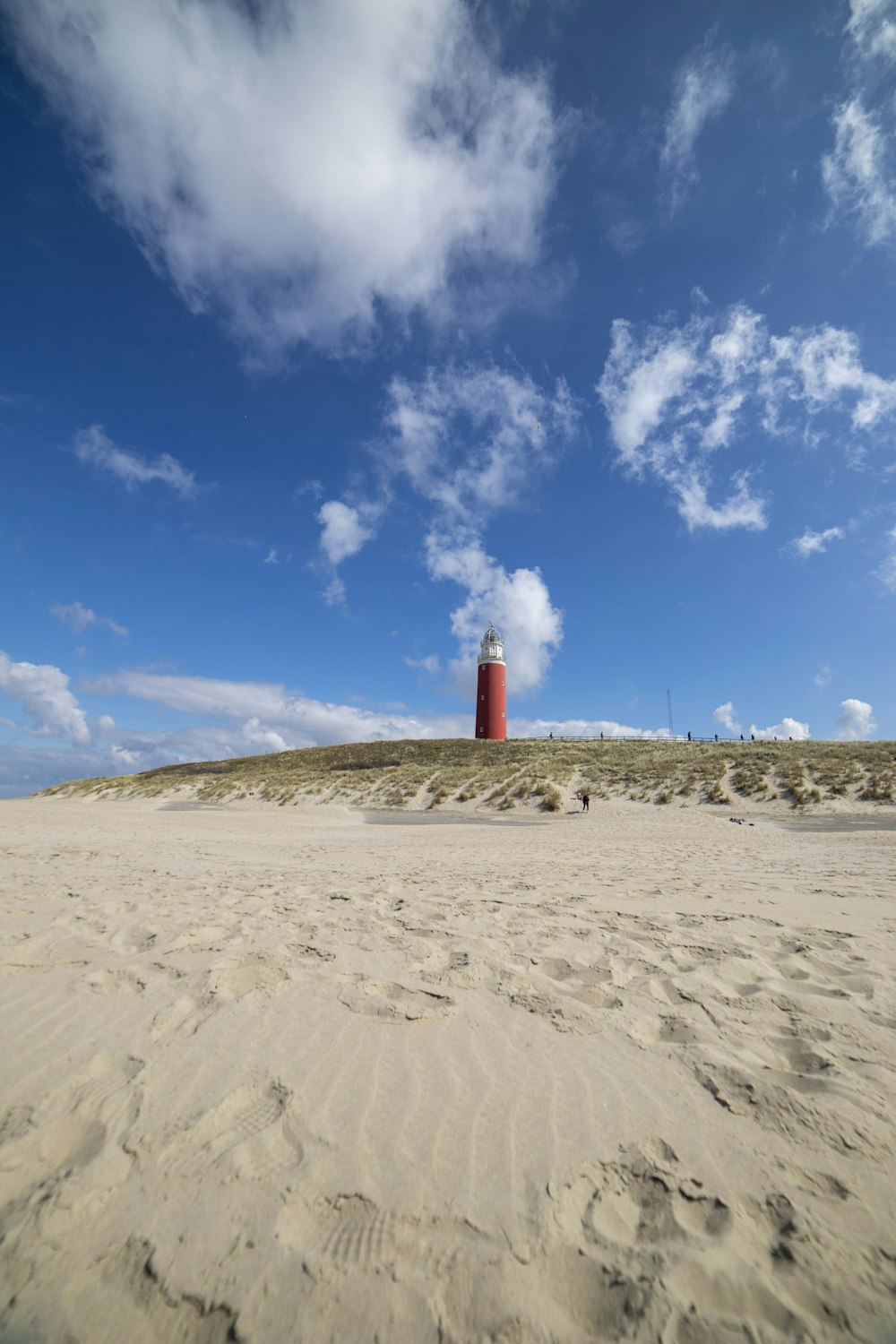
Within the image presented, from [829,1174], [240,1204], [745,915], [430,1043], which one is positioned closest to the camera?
[240,1204]

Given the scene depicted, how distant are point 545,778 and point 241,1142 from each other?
91.3 ft

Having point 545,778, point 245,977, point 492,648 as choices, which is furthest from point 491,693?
point 245,977

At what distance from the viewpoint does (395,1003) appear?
3613 millimetres

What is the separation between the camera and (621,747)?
1575 inches

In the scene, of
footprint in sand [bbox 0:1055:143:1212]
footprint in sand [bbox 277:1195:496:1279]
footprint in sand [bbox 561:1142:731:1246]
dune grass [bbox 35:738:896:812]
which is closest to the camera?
footprint in sand [bbox 277:1195:496:1279]

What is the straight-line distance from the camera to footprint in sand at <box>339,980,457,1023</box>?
11.3 feet

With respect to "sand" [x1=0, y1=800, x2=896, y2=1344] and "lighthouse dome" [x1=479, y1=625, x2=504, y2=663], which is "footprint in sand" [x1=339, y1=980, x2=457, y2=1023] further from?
"lighthouse dome" [x1=479, y1=625, x2=504, y2=663]

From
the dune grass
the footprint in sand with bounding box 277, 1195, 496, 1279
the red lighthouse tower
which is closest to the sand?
the footprint in sand with bounding box 277, 1195, 496, 1279

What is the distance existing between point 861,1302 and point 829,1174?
20.8 inches

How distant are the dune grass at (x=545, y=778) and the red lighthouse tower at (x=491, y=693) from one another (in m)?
7.58

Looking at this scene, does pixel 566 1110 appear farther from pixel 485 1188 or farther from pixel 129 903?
pixel 129 903

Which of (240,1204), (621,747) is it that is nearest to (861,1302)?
(240,1204)

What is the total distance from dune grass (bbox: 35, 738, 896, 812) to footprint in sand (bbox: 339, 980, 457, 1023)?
72.0 ft

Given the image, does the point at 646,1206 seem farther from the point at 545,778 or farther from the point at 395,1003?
the point at 545,778
